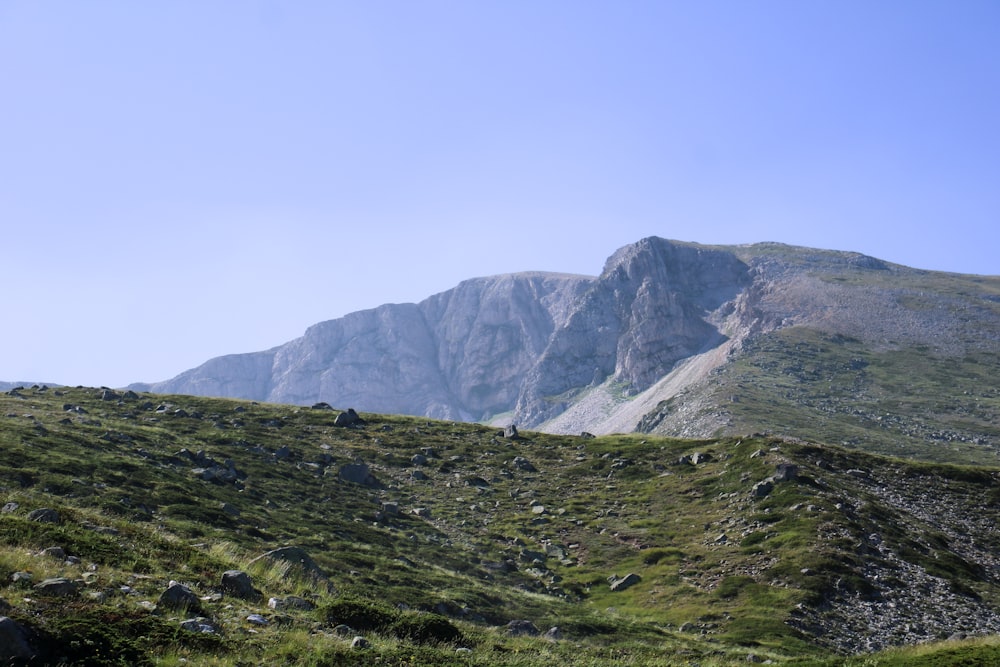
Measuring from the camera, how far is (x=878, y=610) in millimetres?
41344

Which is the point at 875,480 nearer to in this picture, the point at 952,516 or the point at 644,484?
the point at 952,516

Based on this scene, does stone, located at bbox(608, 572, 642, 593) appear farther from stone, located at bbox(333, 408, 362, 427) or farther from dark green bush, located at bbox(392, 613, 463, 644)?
stone, located at bbox(333, 408, 362, 427)

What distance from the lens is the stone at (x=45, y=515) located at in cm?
2130

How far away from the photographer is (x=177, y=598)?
16.7 metres

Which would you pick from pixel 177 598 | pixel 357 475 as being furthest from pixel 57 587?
pixel 357 475

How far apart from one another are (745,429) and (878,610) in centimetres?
16192

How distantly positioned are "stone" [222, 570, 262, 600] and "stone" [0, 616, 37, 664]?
21.6 feet

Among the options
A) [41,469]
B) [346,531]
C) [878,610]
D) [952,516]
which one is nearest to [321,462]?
[346,531]

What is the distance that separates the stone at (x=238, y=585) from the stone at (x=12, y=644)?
657cm

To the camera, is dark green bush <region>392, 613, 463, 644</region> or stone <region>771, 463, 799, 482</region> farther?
stone <region>771, 463, 799, 482</region>

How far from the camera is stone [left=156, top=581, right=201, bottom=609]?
16531 millimetres

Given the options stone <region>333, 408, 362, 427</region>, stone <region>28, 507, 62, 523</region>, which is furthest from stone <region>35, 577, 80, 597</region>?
stone <region>333, 408, 362, 427</region>

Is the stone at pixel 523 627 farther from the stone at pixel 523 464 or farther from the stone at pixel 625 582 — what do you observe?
the stone at pixel 523 464

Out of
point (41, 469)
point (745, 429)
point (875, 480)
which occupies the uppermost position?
point (41, 469)
